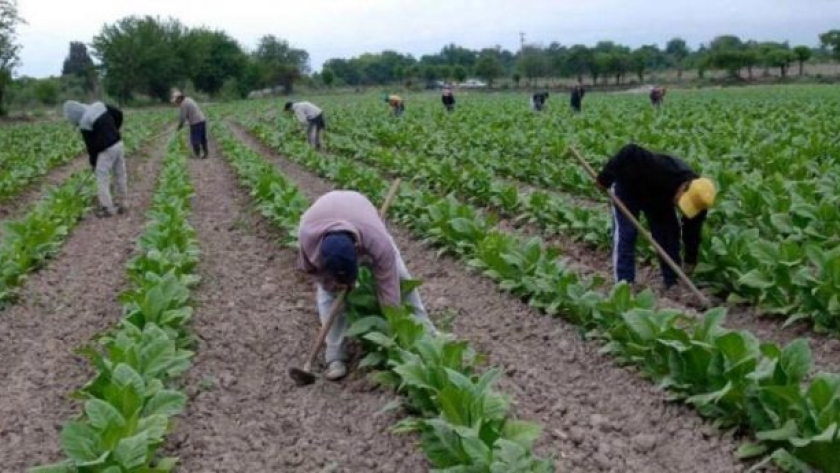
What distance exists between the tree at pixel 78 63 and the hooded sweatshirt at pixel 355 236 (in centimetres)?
6787

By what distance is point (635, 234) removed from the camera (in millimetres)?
7148

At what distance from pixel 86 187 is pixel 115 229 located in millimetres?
3178

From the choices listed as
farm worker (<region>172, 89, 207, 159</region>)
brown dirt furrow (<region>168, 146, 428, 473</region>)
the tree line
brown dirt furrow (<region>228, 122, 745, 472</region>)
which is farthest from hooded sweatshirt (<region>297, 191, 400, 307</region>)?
the tree line

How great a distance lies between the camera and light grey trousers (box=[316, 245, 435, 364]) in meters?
5.77

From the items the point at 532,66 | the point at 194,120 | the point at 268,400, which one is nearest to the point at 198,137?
the point at 194,120

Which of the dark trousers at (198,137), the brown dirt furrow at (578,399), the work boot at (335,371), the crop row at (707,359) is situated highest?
the dark trousers at (198,137)

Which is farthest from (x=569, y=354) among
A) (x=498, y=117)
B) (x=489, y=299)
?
(x=498, y=117)

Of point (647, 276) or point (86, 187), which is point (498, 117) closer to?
point (86, 187)

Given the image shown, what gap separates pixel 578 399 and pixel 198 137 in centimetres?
1587

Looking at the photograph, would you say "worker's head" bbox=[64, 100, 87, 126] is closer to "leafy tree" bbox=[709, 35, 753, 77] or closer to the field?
the field

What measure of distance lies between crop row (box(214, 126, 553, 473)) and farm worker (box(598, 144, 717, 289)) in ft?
7.11

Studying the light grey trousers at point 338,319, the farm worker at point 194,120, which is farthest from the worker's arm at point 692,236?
the farm worker at point 194,120

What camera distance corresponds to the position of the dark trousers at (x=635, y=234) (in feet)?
A: 23.5

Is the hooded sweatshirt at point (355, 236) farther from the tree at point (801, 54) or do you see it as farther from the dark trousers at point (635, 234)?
the tree at point (801, 54)
